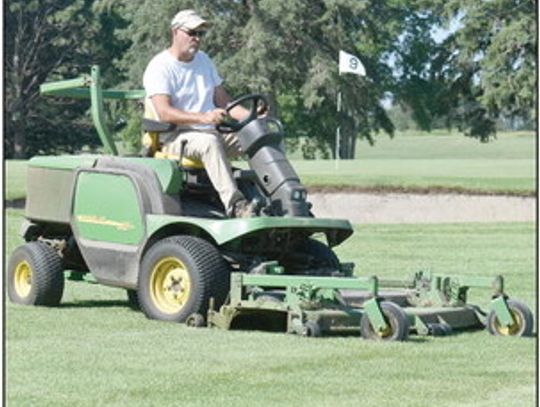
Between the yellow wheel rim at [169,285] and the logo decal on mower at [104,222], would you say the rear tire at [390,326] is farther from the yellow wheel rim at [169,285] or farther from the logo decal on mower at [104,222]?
the logo decal on mower at [104,222]

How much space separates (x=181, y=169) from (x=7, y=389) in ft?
9.64

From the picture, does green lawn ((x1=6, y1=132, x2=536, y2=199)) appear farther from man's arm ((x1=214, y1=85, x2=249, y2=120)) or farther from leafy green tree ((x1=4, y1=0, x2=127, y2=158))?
man's arm ((x1=214, y1=85, x2=249, y2=120))

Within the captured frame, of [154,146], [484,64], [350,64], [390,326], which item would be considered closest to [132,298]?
[154,146]

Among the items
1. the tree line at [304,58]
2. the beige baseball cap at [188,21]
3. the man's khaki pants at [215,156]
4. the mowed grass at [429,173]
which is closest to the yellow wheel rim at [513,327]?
the man's khaki pants at [215,156]

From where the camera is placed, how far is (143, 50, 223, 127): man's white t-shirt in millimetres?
8812

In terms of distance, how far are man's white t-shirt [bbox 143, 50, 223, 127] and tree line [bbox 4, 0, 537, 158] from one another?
37.5 meters

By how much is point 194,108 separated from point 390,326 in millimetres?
2021

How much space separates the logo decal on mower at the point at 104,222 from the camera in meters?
8.83

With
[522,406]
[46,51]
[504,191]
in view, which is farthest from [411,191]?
[46,51]

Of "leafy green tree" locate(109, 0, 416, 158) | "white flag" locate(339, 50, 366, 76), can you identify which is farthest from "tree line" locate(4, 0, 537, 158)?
"white flag" locate(339, 50, 366, 76)

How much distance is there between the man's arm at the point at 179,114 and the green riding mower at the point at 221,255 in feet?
0.28

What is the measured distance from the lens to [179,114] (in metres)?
8.70

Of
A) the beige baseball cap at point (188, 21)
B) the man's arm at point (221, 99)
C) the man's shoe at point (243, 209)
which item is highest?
the beige baseball cap at point (188, 21)

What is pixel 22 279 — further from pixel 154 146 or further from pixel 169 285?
pixel 169 285
